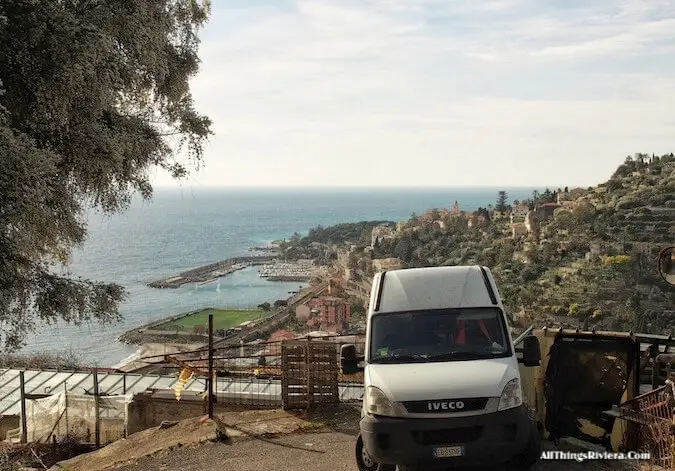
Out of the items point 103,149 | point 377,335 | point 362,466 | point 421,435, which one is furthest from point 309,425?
point 103,149

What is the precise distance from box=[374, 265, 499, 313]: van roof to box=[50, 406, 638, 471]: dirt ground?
195cm

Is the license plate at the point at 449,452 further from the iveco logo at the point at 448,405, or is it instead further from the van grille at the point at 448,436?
the iveco logo at the point at 448,405

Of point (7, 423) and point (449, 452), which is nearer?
point (449, 452)

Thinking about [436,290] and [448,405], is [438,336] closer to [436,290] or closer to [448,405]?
[436,290]

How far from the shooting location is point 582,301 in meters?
46.3

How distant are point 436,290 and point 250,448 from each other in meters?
3.45

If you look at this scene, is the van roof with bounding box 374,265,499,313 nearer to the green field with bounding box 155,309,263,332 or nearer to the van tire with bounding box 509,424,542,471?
the van tire with bounding box 509,424,542,471

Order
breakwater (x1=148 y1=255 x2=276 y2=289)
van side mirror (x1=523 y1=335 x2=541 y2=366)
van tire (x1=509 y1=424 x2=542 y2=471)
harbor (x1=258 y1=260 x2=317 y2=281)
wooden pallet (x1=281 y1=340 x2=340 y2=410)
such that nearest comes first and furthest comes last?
van tire (x1=509 y1=424 x2=542 y2=471)
van side mirror (x1=523 y1=335 x2=541 y2=366)
wooden pallet (x1=281 y1=340 x2=340 y2=410)
breakwater (x1=148 y1=255 x2=276 y2=289)
harbor (x1=258 y1=260 x2=317 y2=281)

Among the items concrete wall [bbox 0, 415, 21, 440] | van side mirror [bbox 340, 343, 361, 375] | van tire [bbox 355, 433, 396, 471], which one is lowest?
concrete wall [bbox 0, 415, 21, 440]

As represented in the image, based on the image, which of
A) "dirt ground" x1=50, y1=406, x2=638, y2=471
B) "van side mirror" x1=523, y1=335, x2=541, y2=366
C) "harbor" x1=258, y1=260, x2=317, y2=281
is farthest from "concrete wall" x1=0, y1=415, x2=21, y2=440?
"harbor" x1=258, y1=260, x2=317, y2=281

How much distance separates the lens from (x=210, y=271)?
12388 cm

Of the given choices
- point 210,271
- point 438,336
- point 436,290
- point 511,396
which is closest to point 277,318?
point 210,271

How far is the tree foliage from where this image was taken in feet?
21.8

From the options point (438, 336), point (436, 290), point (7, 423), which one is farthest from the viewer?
point (7, 423)
